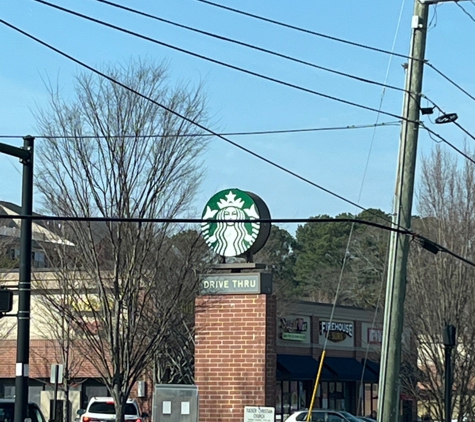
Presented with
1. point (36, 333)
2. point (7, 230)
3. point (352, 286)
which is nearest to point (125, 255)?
point (36, 333)

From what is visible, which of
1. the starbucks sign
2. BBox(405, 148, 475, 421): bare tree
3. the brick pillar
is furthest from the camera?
BBox(405, 148, 475, 421): bare tree

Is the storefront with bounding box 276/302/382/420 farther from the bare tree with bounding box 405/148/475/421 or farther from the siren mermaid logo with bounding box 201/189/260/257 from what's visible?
the siren mermaid logo with bounding box 201/189/260/257

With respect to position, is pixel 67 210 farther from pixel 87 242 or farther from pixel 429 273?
pixel 429 273

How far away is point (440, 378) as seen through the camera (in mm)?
30469

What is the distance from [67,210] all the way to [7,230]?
3845 centimetres

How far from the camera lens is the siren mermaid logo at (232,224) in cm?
1727

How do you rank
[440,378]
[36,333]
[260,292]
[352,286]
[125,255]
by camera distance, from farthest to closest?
[352,286], [36,333], [440,378], [125,255], [260,292]

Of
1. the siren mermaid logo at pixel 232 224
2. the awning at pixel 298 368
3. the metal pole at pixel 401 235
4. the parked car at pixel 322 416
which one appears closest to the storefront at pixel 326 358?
the awning at pixel 298 368

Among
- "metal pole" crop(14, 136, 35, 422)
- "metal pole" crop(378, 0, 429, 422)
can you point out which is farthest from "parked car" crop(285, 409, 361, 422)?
"metal pole" crop(378, 0, 429, 422)

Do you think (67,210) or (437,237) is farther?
(437,237)

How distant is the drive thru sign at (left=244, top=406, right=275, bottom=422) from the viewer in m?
16.1

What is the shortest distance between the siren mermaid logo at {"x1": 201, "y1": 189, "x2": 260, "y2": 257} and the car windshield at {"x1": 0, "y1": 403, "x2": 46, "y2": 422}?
639cm

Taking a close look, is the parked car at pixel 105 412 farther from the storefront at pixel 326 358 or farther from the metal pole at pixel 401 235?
the metal pole at pixel 401 235

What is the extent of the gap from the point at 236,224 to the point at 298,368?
26.3m
